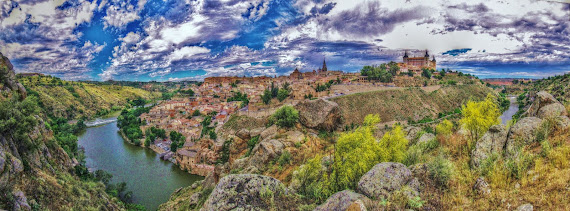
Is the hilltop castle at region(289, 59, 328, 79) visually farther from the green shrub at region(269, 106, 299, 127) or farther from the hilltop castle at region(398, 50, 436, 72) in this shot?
the green shrub at region(269, 106, 299, 127)

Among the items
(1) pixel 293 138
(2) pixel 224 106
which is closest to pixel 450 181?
(1) pixel 293 138

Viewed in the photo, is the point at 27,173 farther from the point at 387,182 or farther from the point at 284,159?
the point at 387,182

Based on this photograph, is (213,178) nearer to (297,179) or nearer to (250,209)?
(297,179)

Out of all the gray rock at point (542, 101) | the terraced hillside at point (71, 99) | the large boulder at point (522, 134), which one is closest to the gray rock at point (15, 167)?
the large boulder at point (522, 134)

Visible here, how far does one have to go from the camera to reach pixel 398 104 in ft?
141

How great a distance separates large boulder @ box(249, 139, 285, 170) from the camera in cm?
1321

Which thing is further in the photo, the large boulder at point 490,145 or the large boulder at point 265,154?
the large boulder at point 265,154

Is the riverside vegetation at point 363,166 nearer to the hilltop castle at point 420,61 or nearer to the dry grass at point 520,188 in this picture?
the dry grass at point 520,188

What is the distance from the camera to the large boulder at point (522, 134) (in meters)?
5.59

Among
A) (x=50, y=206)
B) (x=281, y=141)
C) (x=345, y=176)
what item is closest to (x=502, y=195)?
(x=345, y=176)

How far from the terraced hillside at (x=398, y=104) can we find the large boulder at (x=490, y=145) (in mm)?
30529

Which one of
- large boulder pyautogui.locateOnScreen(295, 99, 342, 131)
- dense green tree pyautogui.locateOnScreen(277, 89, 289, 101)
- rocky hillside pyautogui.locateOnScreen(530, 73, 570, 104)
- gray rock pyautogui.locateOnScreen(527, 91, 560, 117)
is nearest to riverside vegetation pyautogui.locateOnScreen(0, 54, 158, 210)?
large boulder pyautogui.locateOnScreen(295, 99, 342, 131)

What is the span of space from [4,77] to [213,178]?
15214mm

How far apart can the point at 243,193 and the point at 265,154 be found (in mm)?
8345
